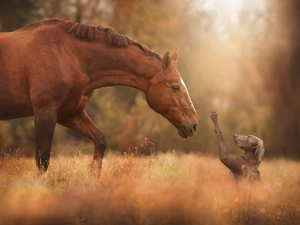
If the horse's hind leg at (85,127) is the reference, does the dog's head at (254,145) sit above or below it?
above

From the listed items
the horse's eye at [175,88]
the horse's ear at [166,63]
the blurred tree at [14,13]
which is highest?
the horse's ear at [166,63]

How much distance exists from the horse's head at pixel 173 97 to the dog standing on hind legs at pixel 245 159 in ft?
1.46

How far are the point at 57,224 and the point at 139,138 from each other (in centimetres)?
1031

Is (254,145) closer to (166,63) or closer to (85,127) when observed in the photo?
(166,63)

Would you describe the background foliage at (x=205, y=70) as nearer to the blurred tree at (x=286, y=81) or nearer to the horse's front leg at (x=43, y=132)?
the blurred tree at (x=286, y=81)

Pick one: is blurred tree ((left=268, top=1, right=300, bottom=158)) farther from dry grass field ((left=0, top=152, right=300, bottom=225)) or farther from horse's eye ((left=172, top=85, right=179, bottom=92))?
horse's eye ((left=172, top=85, right=179, bottom=92))

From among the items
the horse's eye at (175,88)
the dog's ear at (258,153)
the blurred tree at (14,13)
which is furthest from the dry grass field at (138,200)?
the blurred tree at (14,13)

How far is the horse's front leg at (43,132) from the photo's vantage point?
7.53 meters

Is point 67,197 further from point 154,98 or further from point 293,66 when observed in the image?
point 293,66

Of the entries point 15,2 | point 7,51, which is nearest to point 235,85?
point 15,2

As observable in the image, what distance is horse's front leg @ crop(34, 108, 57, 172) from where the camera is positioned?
24.7 feet

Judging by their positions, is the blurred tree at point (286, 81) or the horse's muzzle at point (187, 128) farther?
the blurred tree at point (286, 81)

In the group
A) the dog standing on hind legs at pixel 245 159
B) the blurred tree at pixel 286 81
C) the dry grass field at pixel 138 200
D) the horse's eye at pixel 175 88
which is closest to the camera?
the dry grass field at pixel 138 200

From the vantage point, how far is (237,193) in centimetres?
668
